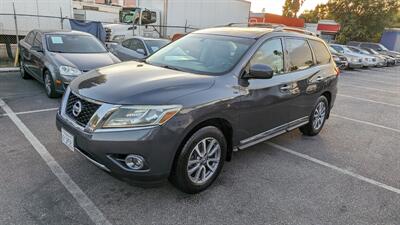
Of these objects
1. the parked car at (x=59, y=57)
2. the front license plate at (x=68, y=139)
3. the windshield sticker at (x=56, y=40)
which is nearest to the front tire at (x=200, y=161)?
the front license plate at (x=68, y=139)

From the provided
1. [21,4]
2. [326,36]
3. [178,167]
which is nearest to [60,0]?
[21,4]

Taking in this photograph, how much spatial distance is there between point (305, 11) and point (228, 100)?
2695 inches

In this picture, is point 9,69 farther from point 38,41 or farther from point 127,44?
point 127,44

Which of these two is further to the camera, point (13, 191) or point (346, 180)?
point (346, 180)

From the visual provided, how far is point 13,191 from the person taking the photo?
320 centimetres

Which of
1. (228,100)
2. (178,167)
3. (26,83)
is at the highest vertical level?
(228,100)

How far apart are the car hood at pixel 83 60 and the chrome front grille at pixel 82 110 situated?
11.1 ft

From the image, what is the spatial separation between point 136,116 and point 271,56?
6.98 ft

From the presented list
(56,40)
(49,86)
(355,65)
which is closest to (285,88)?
(49,86)

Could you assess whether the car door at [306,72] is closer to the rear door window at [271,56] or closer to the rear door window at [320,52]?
the rear door window at [320,52]

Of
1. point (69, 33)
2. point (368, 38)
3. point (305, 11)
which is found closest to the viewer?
point (69, 33)

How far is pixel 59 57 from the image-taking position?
673 cm

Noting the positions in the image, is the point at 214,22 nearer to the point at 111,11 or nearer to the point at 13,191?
the point at 111,11

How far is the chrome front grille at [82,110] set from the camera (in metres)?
3.03
